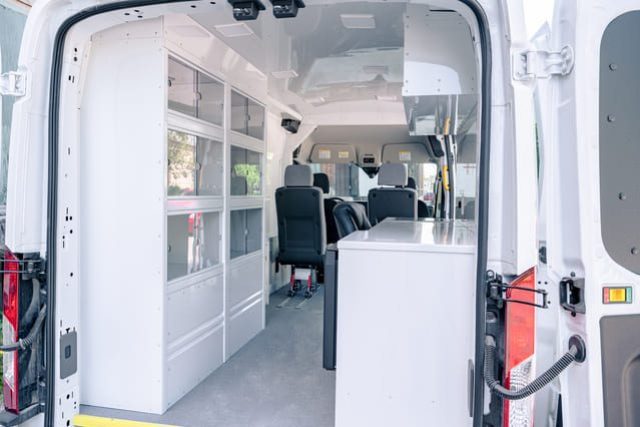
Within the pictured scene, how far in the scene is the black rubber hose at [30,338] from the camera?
1.68m

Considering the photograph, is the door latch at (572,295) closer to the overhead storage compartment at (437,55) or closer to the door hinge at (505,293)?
the door hinge at (505,293)

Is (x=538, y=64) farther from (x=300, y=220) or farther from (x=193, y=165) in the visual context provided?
(x=300, y=220)

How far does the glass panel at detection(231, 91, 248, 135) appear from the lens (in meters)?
3.54

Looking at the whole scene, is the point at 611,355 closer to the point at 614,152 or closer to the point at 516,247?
the point at 516,247

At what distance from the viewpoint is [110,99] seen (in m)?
2.56

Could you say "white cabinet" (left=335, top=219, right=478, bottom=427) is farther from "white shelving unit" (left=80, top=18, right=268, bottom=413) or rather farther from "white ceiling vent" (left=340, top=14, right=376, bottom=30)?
"white ceiling vent" (left=340, top=14, right=376, bottom=30)

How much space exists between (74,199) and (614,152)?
6.63ft

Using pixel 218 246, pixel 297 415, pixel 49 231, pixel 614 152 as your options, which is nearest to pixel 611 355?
pixel 614 152

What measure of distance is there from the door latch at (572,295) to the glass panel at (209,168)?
239cm

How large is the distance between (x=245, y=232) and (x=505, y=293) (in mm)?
2954

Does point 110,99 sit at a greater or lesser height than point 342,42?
lesser

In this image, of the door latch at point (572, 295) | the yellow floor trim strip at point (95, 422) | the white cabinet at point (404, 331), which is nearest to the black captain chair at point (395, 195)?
the white cabinet at point (404, 331)

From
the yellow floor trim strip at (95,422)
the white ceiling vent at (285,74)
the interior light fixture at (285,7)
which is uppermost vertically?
the white ceiling vent at (285,74)

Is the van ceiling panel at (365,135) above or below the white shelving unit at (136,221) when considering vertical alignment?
above
